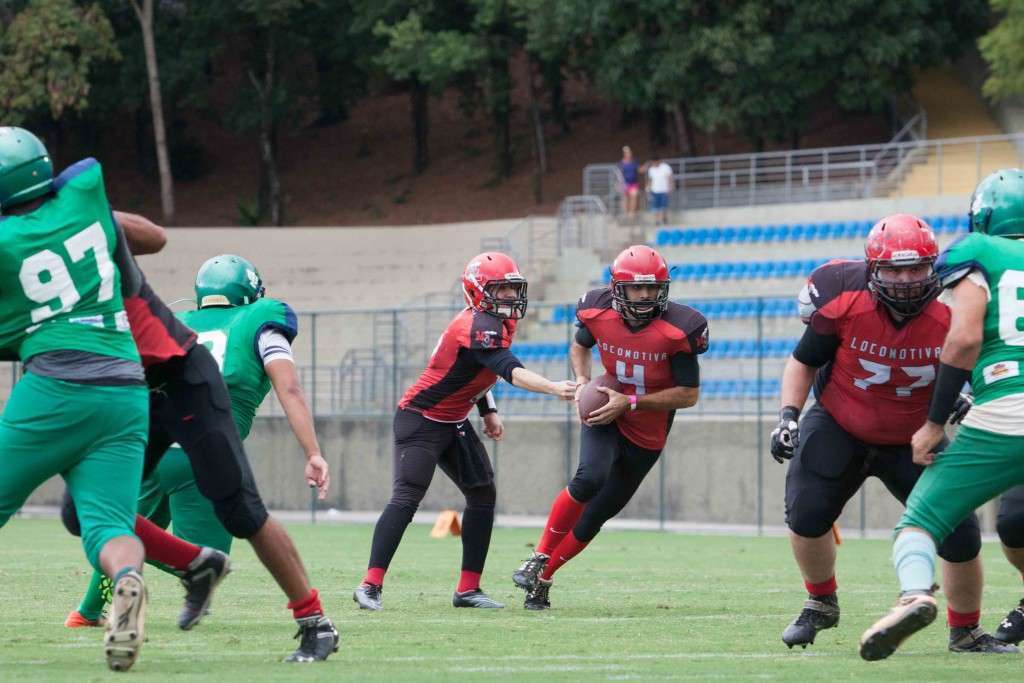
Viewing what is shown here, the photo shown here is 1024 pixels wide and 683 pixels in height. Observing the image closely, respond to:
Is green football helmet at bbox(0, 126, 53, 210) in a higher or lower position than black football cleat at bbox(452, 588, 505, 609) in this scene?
higher

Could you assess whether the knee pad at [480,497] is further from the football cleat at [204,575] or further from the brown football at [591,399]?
the football cleat at [204,575]

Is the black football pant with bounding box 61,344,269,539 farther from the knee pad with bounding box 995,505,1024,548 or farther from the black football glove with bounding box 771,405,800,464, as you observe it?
the knee pad with bounding box 995,505,1024,548

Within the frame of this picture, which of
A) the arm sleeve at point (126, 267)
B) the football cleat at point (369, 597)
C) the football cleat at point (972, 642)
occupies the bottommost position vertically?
the football cleat at point (369, 597)

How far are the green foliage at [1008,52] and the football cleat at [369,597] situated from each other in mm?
23950

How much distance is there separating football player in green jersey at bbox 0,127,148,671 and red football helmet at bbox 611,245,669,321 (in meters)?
3.41

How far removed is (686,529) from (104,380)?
45.5ft

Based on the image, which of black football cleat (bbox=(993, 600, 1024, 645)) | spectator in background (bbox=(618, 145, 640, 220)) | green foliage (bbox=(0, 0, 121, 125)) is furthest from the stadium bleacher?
black football cleat (bbox=(993, 600, 1024, 645))

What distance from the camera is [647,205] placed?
100 ft

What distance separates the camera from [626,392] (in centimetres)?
916

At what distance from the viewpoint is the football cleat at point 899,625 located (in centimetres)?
591

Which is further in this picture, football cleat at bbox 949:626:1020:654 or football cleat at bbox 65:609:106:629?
football cleat at bbox 65:609:106:629

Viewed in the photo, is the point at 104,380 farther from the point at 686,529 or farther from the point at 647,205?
the point at 647,205

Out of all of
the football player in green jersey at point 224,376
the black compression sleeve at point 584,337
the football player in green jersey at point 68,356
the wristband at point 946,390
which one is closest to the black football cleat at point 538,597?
the black compression sleeve at point 584,337

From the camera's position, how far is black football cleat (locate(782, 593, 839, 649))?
713 cm
